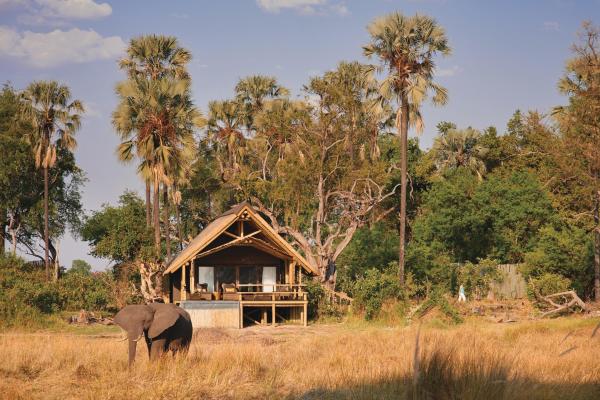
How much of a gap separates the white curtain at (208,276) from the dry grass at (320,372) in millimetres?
16693

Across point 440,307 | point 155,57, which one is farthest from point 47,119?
point 440,307

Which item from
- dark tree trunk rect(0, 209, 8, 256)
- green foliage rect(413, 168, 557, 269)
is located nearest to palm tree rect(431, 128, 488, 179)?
green foliage rect(413, 168, 557, 269)

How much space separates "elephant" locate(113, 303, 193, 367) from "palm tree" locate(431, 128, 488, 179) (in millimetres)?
40324

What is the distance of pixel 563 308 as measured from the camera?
29.2 m

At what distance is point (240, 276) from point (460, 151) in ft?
82.5

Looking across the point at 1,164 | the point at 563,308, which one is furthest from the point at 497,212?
the point at 1,164

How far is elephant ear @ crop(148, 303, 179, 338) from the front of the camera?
1512 cm

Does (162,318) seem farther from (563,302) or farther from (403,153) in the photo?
(403,153)

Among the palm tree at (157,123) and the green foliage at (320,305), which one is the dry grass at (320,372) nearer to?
the green foliage at (320,305)

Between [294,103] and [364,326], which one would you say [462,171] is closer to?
[294,103]

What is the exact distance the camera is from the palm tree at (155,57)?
45.2 metres

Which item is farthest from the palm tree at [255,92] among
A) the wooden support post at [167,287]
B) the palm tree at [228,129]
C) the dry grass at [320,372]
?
the dry grass at [320,372]

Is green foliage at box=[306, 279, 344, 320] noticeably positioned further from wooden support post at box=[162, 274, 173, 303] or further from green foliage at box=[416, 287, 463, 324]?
wooden support post at box=[162, 274, 173, 303]

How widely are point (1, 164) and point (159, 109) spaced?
16.6m
